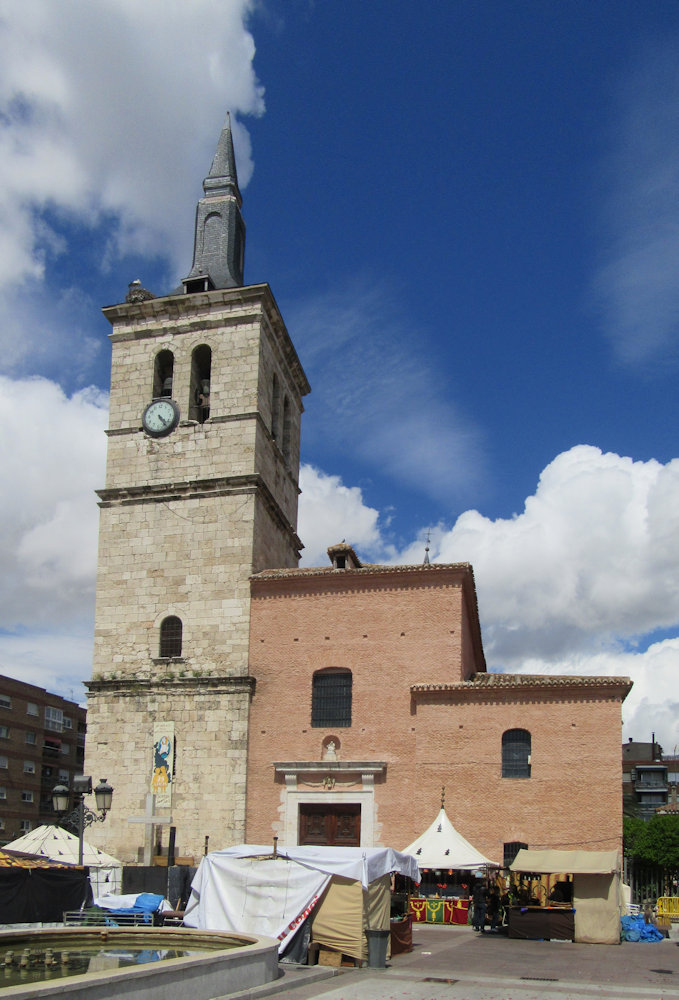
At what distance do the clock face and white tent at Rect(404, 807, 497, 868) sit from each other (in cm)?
1457

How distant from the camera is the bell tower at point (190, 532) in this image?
26.2 m

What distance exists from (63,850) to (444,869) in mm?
8691

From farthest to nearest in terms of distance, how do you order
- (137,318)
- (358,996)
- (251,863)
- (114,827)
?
(137,318), (114,827), (251,863), (358,996)

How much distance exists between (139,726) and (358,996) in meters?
16.4

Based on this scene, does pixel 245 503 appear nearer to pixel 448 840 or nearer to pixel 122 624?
pixel 122 624

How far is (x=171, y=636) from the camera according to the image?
91.9ft

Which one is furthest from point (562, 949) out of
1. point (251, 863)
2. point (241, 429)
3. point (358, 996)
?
point (241, 429)

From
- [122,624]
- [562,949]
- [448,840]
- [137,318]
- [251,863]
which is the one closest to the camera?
[251,863]

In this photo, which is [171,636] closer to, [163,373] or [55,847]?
[55,847]

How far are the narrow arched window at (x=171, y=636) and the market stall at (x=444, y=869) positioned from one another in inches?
357

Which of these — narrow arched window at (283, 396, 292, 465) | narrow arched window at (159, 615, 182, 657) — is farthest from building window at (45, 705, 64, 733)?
narrow arched window at (159, 615, 182, 657)

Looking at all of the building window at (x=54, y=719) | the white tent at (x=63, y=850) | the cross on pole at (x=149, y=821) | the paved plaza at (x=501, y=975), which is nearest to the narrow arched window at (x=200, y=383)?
the cross on pole at (x=149, y=821)

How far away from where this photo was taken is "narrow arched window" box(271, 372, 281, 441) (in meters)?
32.1

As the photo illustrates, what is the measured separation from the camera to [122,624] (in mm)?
28281
